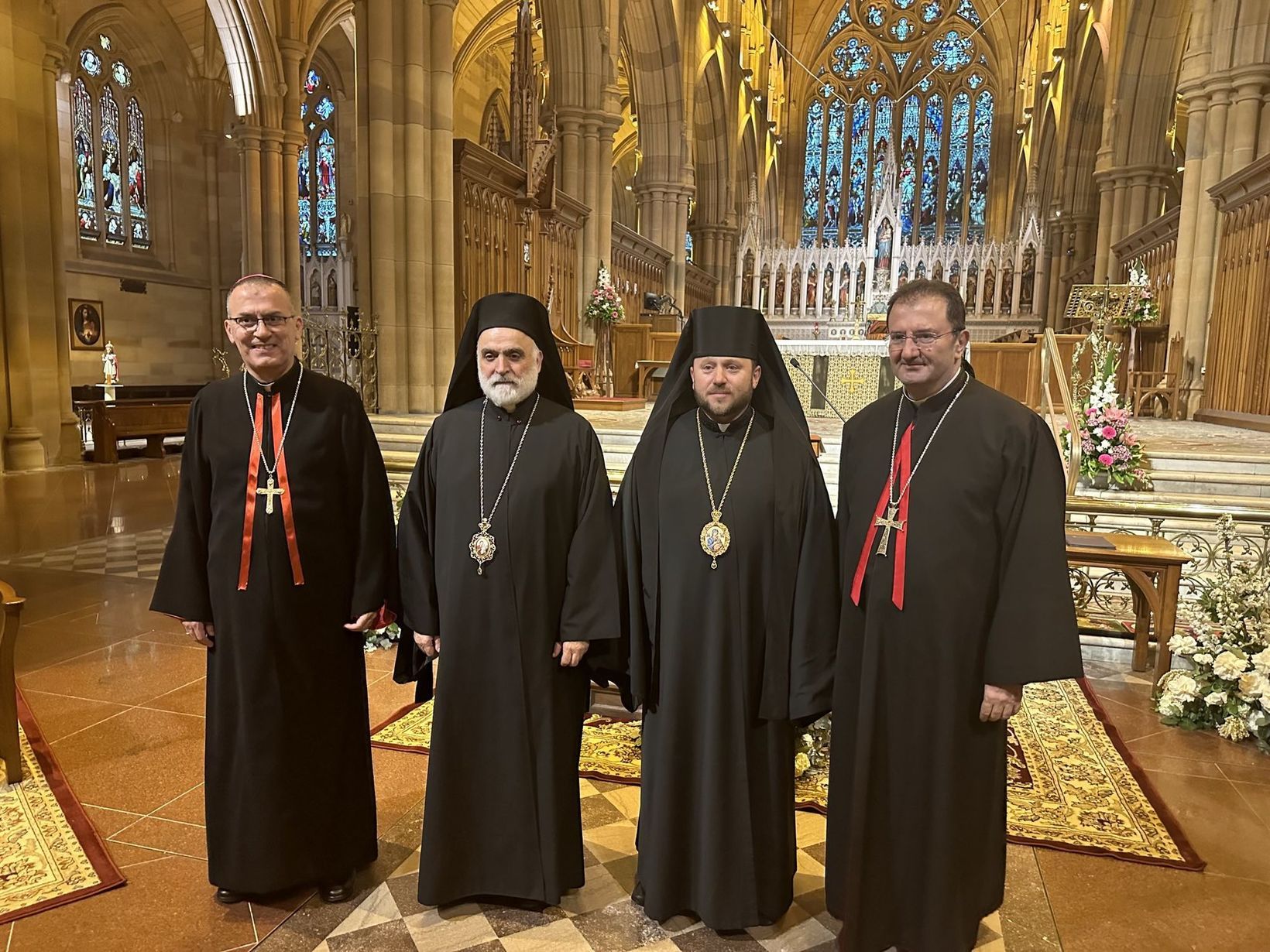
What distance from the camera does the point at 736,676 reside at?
262 cm

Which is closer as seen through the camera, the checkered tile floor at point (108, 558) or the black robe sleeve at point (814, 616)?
the black robe sleeve at point (814, 616)

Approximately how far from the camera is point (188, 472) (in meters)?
2.77

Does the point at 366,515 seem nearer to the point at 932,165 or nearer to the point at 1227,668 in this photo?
the point at 1227,668

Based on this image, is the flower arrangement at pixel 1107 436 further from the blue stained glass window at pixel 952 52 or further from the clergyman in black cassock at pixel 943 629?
the blue stained glass window at pixel 952 52

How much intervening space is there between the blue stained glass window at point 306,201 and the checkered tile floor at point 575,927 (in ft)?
82.0

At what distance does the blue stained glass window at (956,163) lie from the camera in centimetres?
3216

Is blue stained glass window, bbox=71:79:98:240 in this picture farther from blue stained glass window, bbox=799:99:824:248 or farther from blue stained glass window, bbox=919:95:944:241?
blue stained glass window, bbox=919:95:944:241

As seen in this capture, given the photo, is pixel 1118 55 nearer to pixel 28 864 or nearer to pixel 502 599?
pixel 502 599

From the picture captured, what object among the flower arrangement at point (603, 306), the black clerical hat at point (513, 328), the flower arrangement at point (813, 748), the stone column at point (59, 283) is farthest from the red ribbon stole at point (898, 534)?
the stone column at point (59, 283)

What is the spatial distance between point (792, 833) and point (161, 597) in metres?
2.24

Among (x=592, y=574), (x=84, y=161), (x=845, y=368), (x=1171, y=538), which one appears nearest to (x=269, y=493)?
(x=592, y=574)

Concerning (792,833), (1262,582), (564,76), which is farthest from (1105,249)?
(792,833)

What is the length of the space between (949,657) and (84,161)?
79.0 ft

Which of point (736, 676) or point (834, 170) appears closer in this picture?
point (736, 676)
